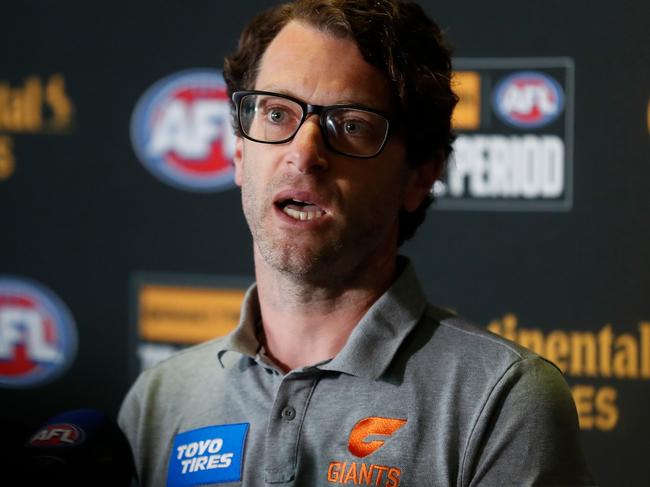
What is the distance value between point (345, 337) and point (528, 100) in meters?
0.88

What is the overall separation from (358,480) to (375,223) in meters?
0.27

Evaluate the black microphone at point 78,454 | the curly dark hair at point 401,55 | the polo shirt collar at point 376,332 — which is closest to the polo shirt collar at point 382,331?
the polo shirt collar at point 376,332

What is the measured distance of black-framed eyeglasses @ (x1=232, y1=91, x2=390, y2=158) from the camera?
961mm

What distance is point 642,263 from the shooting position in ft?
5.47

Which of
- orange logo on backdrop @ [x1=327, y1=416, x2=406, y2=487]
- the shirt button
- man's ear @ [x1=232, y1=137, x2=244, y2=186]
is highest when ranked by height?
man's ear @ [x1=232, y1=137, x2=244, y2=186]

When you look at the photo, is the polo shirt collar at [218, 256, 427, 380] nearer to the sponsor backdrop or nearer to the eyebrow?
the eyebrow

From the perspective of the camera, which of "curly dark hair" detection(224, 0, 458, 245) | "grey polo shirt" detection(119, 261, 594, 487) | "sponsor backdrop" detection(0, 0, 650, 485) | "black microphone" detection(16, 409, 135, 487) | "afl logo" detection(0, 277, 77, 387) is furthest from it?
"afl logo" detection(0, 277, 77, 387)

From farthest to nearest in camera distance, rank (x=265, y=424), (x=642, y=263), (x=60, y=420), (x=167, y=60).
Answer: (x=167, y=60), (x=642, y=263), (x=265, y=424), (x=60, y=420)

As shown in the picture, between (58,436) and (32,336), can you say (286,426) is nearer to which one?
(58,436)

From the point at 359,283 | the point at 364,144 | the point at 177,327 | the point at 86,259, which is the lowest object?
the point at 177,327

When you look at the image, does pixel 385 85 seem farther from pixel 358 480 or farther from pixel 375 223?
pixel 358 480

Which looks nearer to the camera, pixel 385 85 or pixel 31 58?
pixel 385 85

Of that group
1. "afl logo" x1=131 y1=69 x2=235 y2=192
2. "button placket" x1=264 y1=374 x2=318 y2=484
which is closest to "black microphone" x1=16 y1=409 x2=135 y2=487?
"button placket" x1=264 y1=374 x2=318 y2=484

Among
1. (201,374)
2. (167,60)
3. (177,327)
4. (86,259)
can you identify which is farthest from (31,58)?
(201,374)
